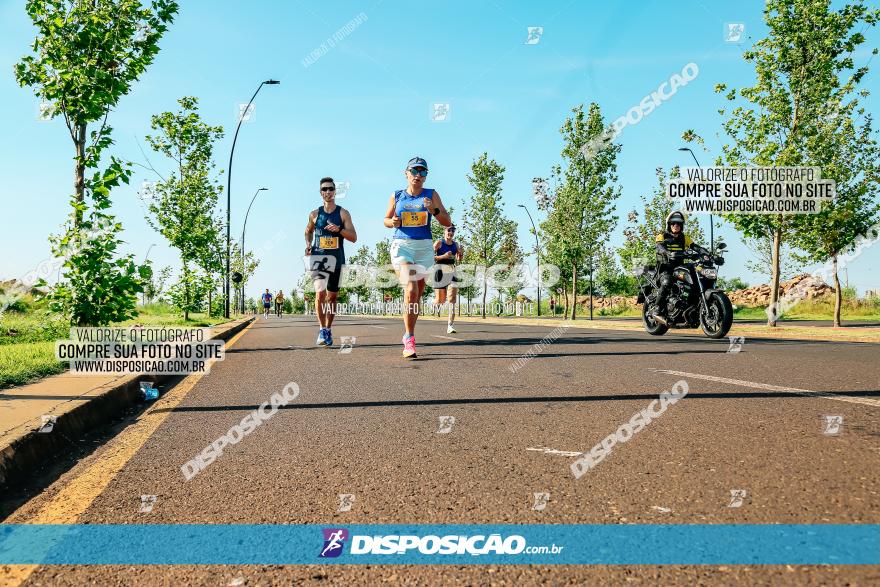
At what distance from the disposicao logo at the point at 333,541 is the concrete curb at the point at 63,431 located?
1891mm

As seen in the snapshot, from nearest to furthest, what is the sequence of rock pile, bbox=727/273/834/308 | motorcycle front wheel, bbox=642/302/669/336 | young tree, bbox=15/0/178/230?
1. young tree, bbox=15/0/178/230
2. motorcycle front wheel, bbox=642/302/669/336
3. rock pile, bbox=727/273/834/308

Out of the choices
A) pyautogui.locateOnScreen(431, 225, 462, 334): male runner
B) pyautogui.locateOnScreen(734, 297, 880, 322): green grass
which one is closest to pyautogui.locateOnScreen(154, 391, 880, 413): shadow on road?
pyautogui.locateOnScreen(431, 225, 462, 334): male runner

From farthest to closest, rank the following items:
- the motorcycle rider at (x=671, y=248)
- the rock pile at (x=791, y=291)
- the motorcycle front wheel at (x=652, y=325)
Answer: the rock pile at (x=791, y=291)
the motorcycle front wheel at (x=652, y=325)
the motorcycle rider at (x=671, y=248)

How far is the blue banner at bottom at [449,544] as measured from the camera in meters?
2.07

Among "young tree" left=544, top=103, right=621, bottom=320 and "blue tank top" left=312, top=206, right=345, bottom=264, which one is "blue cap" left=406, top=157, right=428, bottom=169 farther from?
"young tree" left=544, top=103, right=621, bottom=320

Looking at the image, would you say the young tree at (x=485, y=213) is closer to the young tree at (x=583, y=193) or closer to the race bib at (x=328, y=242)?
the young tree at (x=583, y=193)

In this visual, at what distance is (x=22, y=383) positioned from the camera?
17.7 feet

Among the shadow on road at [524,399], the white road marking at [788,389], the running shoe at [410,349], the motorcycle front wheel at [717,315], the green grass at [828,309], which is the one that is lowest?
the green grass at [828,309]

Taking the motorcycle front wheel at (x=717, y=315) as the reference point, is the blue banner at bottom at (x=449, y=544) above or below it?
below

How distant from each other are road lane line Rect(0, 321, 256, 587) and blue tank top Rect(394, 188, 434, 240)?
4.67 meters

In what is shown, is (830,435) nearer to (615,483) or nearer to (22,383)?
(615,483)

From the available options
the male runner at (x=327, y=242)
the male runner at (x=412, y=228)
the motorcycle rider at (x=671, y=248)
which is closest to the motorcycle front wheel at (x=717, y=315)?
the motorcycle rider at (x=671, y=248)

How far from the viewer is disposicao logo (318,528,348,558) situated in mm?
2176

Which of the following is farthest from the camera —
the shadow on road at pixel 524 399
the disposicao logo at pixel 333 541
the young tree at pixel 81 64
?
the young tree at pixel 81 64
